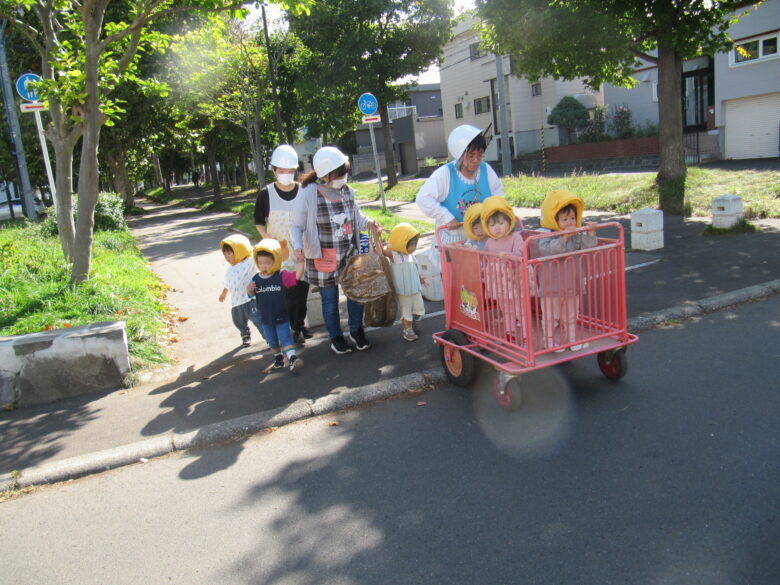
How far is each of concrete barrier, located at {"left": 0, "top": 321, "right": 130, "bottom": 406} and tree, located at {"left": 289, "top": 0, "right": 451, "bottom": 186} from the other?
22.0 metres

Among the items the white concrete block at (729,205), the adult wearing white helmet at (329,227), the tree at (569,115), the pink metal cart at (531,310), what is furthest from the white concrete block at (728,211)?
the tree at (569,115)

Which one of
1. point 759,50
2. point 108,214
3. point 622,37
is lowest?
point 108,214

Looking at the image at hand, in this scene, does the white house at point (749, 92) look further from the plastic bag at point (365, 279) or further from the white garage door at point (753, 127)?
Answer: the plastic bag at point (365, 279)

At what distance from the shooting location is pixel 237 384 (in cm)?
545

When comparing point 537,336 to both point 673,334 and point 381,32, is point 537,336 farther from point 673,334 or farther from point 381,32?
point 381,32

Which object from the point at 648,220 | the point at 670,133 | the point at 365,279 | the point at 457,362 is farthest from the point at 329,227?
the point at 670,133

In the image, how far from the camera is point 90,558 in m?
3.20

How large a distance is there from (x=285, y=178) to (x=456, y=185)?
1756 mm

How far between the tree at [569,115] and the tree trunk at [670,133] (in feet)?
64.4

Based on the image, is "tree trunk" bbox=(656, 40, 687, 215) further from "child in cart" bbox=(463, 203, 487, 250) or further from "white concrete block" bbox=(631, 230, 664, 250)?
"child in cart" bbox=(463, 203, 487, 250)

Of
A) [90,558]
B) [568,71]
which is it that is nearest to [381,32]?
[568,71]

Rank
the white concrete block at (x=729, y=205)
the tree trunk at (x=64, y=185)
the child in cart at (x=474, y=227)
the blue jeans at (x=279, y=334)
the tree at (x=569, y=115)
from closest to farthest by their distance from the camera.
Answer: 1. the child in cart at (x=474, y=227)
2. the blue jeans at (x=279, y=334)
3. the tree trunk at (x=64, y=185)
4. the white concrete block at (x=729, y=205)
5. the tree at (x=569, y=115)

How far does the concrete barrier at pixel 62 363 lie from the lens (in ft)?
17.2

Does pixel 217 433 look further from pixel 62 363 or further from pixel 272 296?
pixel 62 363
